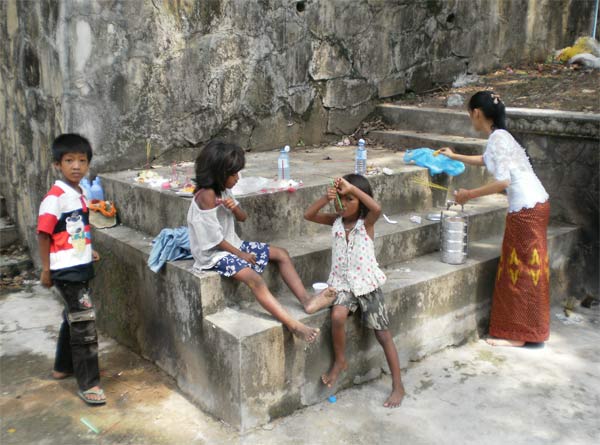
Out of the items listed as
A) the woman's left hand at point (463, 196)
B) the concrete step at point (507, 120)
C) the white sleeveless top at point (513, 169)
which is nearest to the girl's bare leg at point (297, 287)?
the woman's left hand at point (463, 196)

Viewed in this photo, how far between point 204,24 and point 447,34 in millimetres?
3227

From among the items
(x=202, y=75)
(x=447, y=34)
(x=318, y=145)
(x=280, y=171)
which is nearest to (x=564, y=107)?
(x=447, y=34)

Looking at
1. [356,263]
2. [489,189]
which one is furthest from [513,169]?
[356,263]

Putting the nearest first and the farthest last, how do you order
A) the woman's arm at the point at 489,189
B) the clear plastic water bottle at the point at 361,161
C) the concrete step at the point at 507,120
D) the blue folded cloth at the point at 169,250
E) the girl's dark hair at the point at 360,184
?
the girl's dark hair at the point at 360,184 < the blue folded cloth at the point at 169,250 < the woman's arm at the point at 489,189 < the clear plastic water bottle at the point at 361,161 < the concrete step at the point at 507,120

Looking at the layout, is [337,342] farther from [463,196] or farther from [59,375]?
[59,375]

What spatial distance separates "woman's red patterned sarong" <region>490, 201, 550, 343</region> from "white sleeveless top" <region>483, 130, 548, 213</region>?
0.26 ft

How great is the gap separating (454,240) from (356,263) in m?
1.15

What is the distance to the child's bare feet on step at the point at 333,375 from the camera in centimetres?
359

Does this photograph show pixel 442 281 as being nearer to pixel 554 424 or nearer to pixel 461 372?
pixel 461 372

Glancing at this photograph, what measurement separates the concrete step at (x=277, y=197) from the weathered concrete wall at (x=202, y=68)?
441 millimetres

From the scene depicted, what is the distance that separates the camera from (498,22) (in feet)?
24.6

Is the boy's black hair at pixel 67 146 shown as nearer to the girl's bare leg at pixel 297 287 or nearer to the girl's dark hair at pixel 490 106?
the girl's bare leg at pixel 297 287

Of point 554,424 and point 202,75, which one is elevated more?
point 202,75

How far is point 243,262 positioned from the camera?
3512mm
